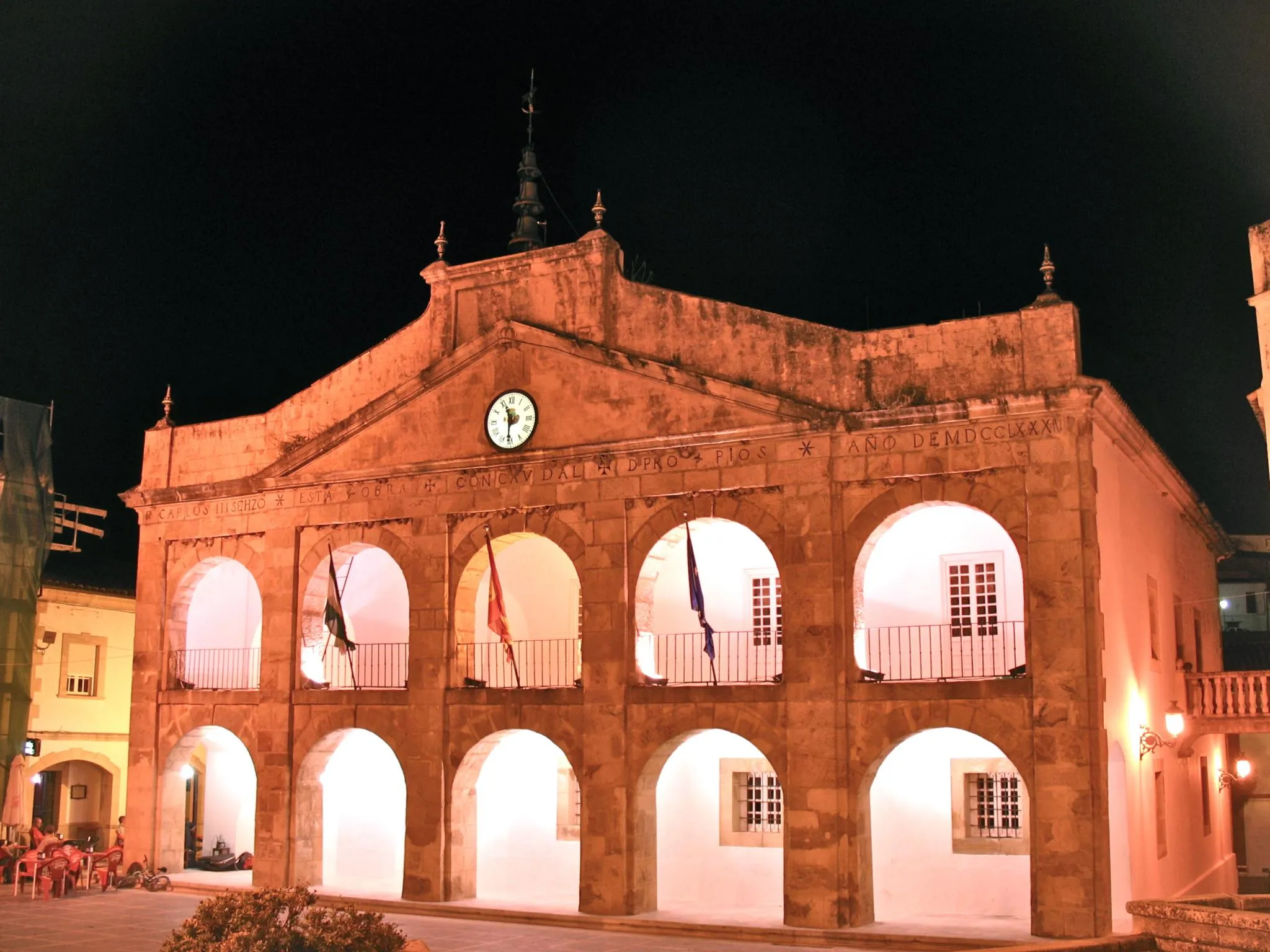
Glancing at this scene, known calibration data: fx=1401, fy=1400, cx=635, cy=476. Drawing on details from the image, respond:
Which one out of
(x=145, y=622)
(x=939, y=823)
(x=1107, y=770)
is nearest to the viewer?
(x=1107, y=770)

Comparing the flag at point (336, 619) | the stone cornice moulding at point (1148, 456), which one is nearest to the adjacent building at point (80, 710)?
the flag at point (336, 619)

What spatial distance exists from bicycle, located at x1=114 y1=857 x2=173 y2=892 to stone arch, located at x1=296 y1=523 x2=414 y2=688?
4.32 m

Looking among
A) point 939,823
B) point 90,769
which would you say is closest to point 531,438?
point 939,823

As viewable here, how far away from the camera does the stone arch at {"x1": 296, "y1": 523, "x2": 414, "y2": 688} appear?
23531 mm

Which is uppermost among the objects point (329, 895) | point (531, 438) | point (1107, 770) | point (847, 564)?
point (531, 438)

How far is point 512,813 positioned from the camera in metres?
24.3

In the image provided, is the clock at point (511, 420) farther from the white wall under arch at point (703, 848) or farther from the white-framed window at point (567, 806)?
the white-framed window at point (567, 806)

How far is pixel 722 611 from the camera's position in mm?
23438

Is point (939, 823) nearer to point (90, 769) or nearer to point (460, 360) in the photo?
point (460, 360)

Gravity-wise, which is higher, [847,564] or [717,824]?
[847,564]

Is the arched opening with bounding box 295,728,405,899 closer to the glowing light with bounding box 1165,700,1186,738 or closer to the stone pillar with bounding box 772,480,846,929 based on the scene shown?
the stone pillar with bounding box 772,480,846,929

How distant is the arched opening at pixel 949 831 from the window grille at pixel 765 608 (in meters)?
2.76

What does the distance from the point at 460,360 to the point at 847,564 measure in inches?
295

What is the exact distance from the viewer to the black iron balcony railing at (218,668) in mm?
26094
